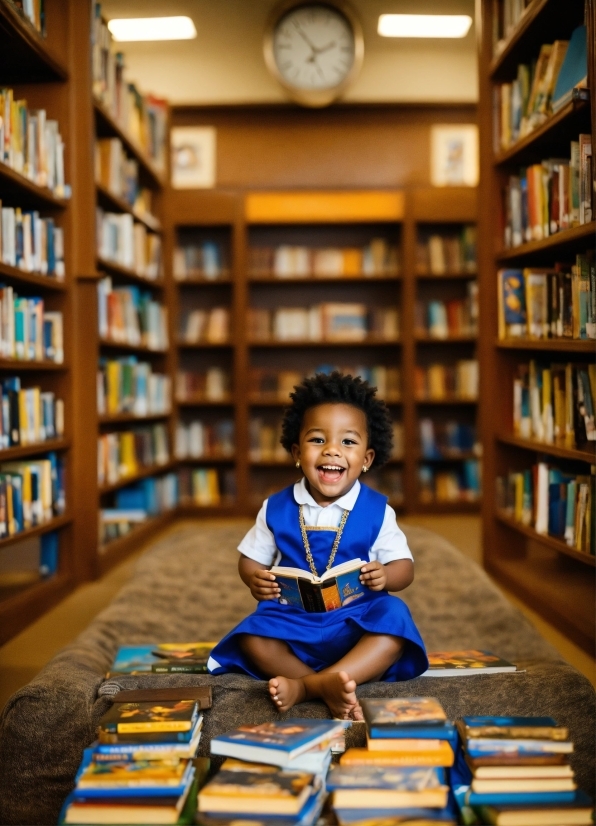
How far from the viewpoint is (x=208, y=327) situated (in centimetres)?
602

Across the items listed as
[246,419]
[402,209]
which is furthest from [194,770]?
[402,209]

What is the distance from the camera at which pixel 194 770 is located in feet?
4.92

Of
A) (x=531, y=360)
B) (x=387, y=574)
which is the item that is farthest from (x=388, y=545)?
(x=531, y=360)

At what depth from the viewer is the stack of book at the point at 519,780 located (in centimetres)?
136

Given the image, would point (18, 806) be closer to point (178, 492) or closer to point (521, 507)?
point (521, 507)

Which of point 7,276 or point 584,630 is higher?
point 7,276

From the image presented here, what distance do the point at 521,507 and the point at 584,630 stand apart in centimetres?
89

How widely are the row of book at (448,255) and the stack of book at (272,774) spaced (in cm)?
469

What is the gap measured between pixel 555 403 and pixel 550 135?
957 millimetres

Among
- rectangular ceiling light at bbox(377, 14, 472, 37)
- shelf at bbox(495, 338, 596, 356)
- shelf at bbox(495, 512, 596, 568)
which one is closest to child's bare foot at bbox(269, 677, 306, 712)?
shelf at bbox(495, 512, 596, 568)

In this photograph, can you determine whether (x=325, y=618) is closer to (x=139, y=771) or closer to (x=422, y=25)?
(x=139, y=771)

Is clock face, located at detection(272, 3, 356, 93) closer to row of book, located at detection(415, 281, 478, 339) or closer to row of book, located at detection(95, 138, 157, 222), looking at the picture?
row of book, located at detection(95, 138, 157, 222)

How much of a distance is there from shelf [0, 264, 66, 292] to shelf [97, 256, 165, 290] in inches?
18.5

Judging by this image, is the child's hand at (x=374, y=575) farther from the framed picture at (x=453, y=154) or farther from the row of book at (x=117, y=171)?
the framed picture at (x=453, y=154)
